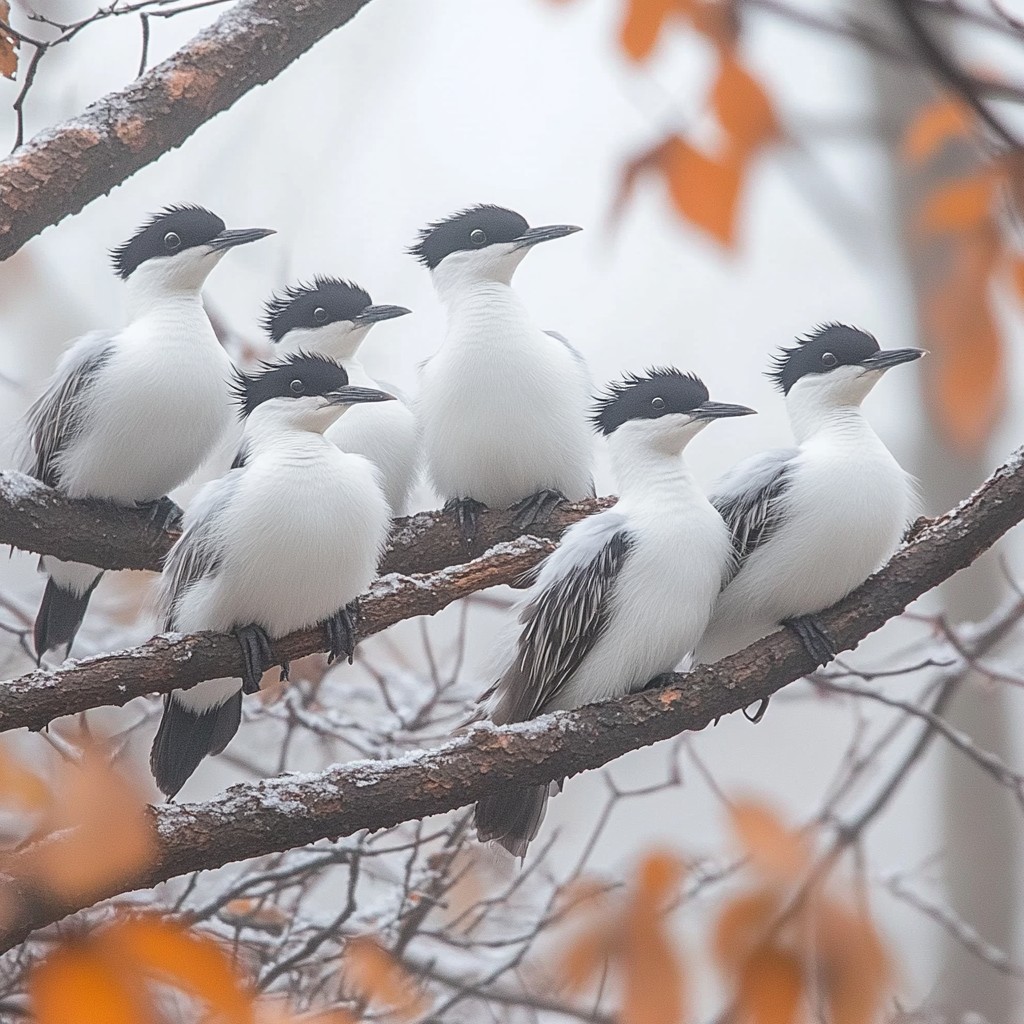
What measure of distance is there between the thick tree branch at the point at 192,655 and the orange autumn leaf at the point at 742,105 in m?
0.97

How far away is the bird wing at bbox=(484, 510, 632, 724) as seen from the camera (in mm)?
1624

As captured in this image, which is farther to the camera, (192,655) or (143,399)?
(143,399)

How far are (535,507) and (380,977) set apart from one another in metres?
0.72

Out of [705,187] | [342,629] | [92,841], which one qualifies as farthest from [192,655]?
[705,187]

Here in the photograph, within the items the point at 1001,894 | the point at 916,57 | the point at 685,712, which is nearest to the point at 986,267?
the point at 916,57

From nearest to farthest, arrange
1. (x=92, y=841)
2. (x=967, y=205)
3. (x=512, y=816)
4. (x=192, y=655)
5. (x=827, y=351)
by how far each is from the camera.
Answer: (x=967, y=205), (x=92, y=841), (x=192, y=655), (x=512, y=816), (x=827, y=351)

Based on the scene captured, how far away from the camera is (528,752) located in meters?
1.47

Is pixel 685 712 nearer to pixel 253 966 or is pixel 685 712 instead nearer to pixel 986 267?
pixel 986 267

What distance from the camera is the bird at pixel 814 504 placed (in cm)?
161

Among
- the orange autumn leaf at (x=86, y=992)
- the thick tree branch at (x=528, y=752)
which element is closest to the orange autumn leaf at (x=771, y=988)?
the thick tree branch at (x=528, y=752)

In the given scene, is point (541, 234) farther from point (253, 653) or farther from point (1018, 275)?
point (1018, 275)

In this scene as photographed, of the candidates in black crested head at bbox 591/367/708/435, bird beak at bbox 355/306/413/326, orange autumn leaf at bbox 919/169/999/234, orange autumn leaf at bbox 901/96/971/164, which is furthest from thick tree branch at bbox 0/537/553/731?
orange autumn leaf at bbox 919/169/999/234

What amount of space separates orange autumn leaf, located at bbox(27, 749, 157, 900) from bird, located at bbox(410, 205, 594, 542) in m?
0.80

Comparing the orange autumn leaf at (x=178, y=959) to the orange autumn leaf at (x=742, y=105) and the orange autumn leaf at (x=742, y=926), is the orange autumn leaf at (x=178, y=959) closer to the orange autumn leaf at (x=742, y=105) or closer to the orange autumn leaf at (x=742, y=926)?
the orange autumn leaf at (x=742, y=926)
